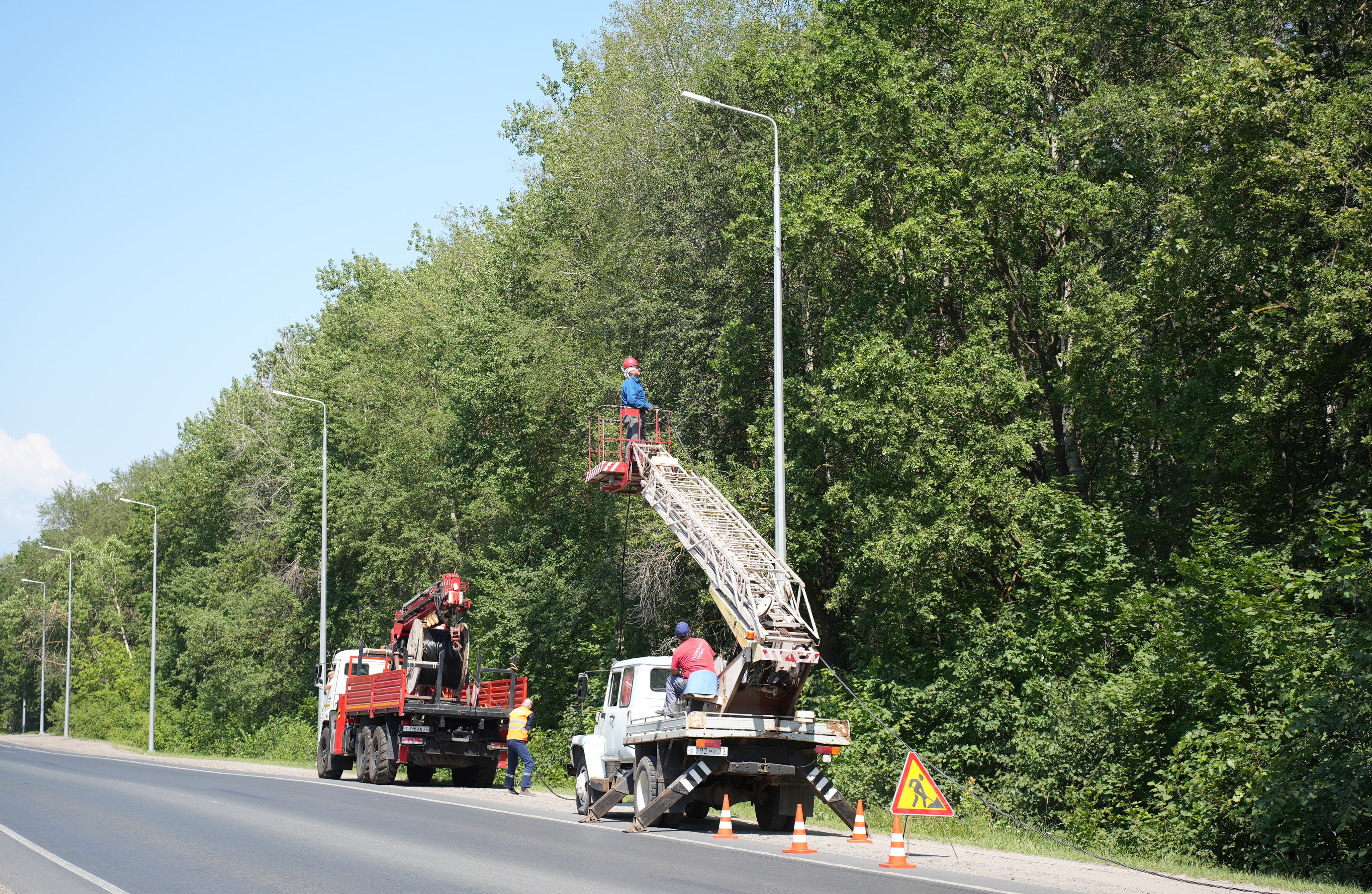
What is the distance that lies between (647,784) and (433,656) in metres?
10.4

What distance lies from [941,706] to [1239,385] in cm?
761

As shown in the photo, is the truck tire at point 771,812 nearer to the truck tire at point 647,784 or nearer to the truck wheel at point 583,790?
the truck tire at point 647,784

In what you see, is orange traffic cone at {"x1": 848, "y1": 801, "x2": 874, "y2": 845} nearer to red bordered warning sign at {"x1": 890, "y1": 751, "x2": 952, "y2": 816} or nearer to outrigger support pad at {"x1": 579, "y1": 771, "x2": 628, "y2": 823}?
red bordered warning sign at {"x1": 890, "y1": 751, "x2": 952, "y2": 816}

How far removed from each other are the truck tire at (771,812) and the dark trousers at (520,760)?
7435mm

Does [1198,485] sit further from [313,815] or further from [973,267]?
[313,815]

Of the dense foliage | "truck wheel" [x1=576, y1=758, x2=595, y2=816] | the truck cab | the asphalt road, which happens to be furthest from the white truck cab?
the truck cab

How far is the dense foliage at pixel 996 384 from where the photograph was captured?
15.8 m

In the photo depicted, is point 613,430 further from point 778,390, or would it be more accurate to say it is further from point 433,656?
point 778,390

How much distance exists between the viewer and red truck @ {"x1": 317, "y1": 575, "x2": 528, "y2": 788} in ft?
78.5

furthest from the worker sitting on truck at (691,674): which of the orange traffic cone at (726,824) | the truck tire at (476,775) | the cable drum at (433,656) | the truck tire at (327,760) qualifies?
the truck tire at (327,760)

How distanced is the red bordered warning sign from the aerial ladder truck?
2.92 meters

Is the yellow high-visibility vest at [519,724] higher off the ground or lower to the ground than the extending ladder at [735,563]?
lower

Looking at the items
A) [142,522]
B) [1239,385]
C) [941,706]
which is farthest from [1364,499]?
[142,522]

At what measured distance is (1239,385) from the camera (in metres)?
16.9
